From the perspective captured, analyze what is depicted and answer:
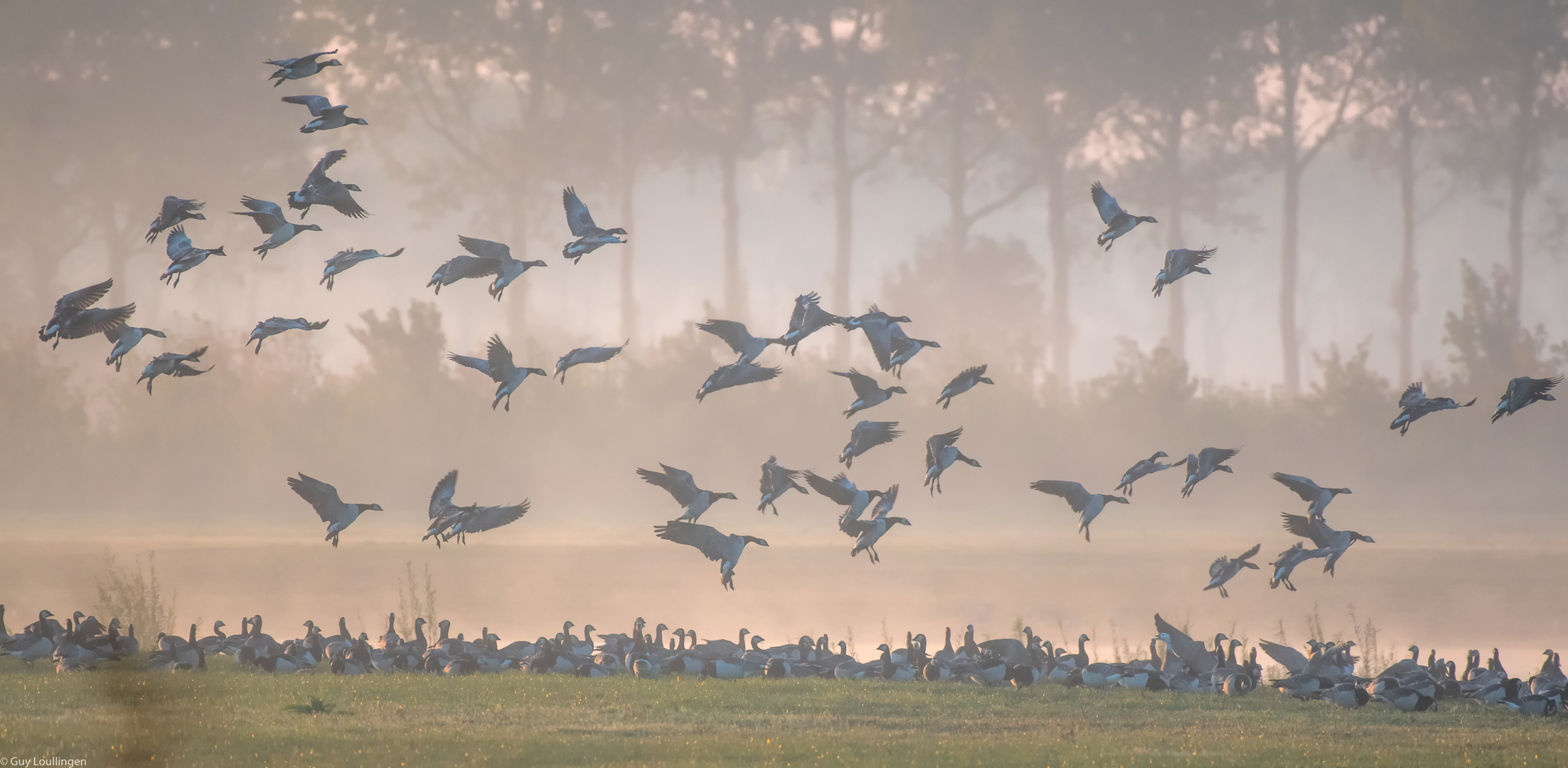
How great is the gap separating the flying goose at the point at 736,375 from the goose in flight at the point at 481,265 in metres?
4.49

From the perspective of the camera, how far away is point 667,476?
29609 millimetres

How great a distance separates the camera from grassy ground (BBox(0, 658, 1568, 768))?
961 inches

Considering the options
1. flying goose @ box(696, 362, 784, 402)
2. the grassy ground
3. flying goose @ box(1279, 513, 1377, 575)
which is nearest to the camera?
the grassy ground

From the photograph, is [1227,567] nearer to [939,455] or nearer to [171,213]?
[939,455]

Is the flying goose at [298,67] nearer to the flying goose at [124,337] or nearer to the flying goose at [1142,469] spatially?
the flying goose at [124,337]

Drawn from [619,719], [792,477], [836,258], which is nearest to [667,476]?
[792,477]

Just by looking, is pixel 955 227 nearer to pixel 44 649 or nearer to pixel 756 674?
pixel 756 674

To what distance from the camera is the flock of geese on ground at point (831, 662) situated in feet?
115

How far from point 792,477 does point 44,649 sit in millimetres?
23138

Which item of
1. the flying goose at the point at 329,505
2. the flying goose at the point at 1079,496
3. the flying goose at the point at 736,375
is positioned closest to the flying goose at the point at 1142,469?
the flying goose at the point at 1079,496

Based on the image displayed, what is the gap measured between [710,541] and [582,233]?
7.31m

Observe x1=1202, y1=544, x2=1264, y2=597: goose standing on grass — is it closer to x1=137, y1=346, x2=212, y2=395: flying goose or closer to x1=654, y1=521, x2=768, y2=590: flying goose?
x1=654, y1=521, x2=768, y2=590: flying goose

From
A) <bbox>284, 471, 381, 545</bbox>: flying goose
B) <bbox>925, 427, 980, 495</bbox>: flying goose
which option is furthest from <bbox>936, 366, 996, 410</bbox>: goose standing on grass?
<bbox>284, 471, 381, 545</bbox>: flying goose

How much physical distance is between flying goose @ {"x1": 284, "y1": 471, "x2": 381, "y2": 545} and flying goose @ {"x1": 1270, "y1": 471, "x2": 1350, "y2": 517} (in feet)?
67.7
